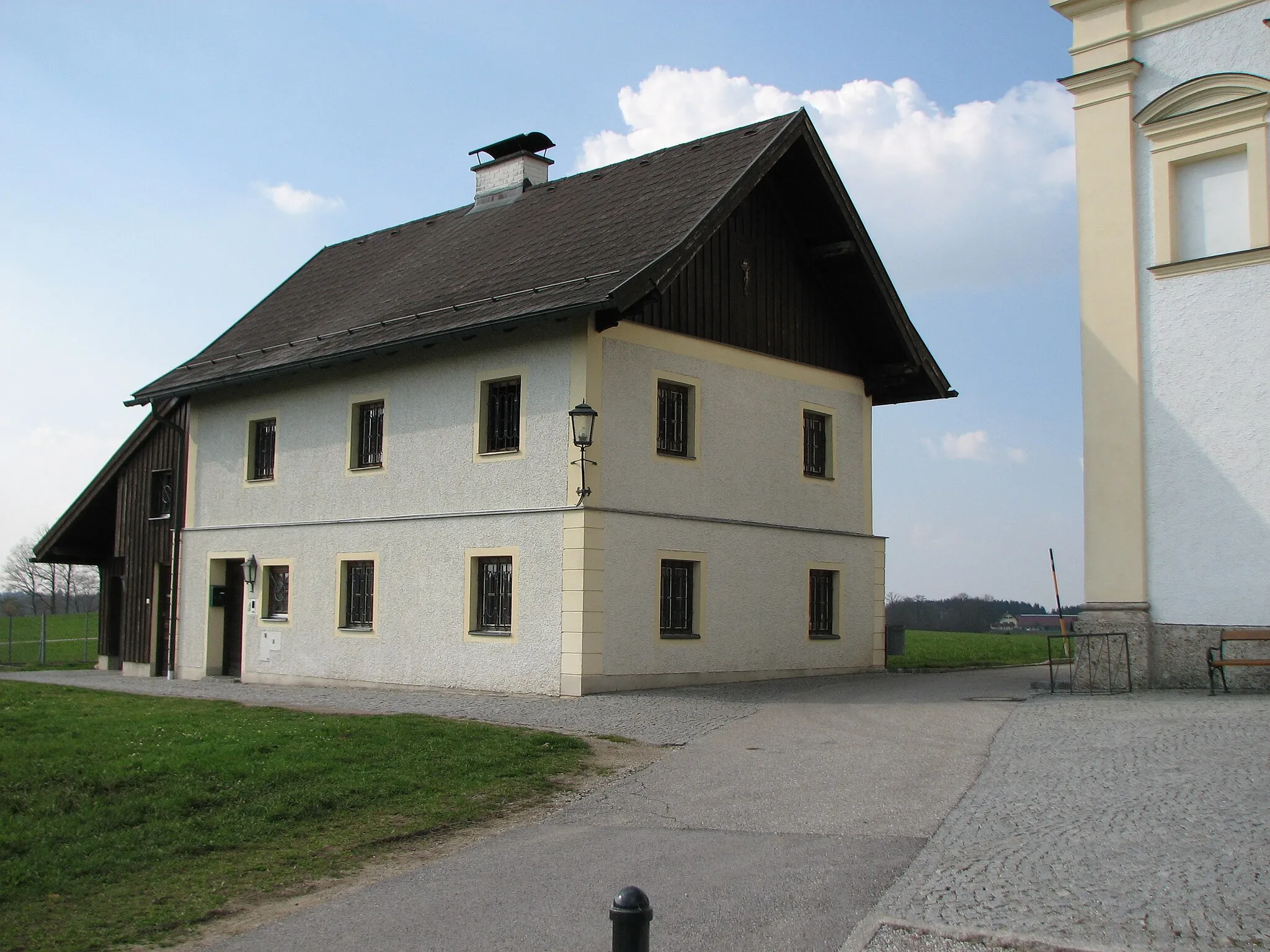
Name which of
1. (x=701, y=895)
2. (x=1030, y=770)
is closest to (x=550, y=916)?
(x=701, y=895)

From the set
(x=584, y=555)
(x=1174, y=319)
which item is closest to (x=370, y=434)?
(x=584, y=555)

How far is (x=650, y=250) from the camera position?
17.5 metres

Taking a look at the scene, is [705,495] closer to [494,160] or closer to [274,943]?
[494,160]

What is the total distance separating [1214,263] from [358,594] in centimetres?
1336

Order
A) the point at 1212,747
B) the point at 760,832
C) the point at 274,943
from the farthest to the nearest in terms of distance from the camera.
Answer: the point at 1212,747, the point at 760,832, the point at 274,943

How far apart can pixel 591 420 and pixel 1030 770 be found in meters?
8.55

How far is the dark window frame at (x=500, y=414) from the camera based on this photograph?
18.2m

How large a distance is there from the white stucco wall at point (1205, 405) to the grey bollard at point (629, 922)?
13523mm

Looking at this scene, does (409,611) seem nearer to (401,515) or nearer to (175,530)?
(401,515)

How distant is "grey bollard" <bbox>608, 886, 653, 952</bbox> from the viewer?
3951 mm

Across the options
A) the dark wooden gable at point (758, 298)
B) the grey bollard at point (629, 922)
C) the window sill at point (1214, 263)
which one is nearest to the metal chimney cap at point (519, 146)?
the dark wooden gable at point (758, 298)

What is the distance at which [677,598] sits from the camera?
18.5m

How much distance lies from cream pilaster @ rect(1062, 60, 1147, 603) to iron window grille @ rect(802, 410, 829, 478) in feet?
18.6

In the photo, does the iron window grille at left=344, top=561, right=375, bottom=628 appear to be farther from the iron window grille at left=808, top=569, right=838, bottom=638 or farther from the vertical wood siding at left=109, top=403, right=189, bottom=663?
the iron window grille at left=808, top=569, right=838, bottom=638
